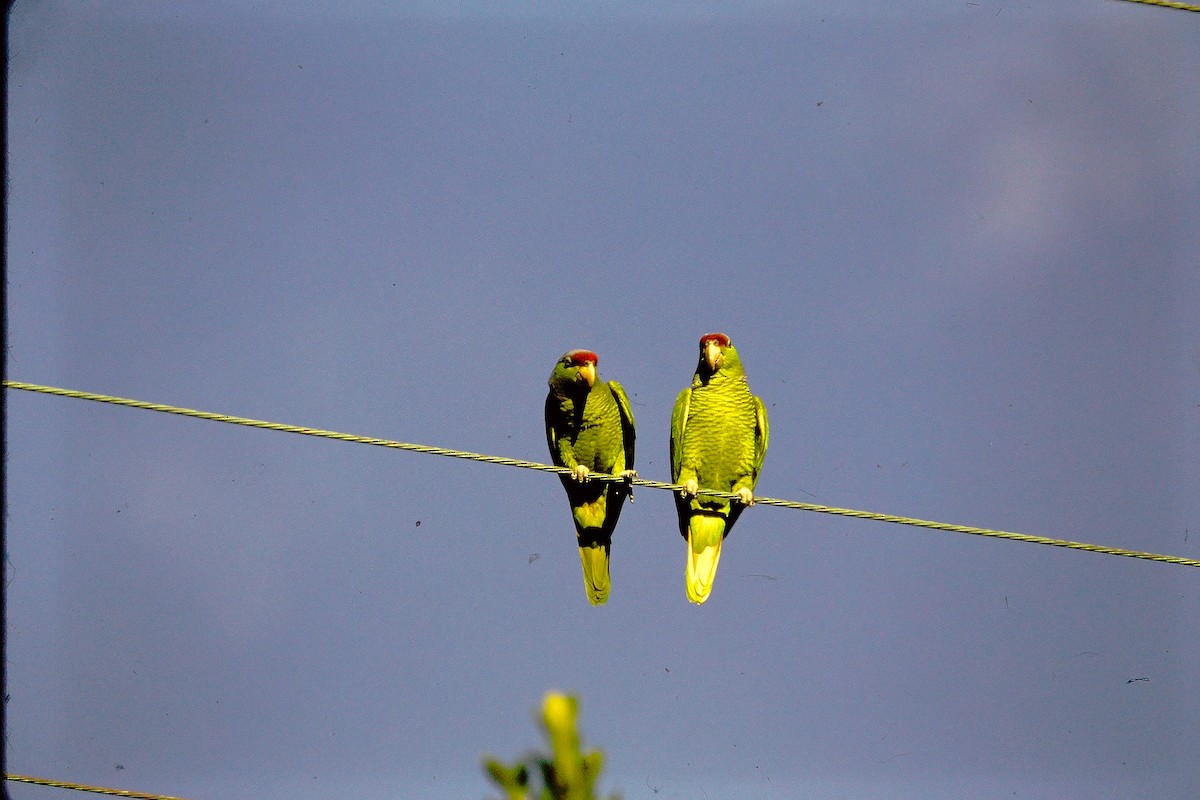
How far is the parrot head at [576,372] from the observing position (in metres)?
6.30

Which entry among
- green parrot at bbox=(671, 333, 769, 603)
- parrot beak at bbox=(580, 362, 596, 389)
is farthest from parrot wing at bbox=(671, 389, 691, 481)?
parrot beak at bbox=(580, 362, 596, 389)

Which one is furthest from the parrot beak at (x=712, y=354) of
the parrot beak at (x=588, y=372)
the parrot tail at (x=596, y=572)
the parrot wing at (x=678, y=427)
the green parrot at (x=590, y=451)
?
the parrot tail at (x=596, y=572)

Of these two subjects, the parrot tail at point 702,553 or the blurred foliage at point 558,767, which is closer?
the blurred foliage at point 558,767

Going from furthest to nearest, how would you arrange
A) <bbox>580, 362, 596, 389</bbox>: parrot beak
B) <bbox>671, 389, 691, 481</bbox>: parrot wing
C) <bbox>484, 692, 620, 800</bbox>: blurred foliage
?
<bbox>671, 389, 691, 481</bbox>: parrot wing
<bbox>580, 362, 596, 389</bbox>: parrot beak
<bbox>484, 692, 620, 800</bbox>: blurred foliage

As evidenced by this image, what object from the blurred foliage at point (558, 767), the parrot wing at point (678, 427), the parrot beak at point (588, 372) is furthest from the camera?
the parrot wing at point (678, 427)

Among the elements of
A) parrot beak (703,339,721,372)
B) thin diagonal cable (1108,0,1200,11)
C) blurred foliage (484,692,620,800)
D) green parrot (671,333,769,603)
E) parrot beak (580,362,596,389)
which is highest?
thin diagonal cable (1108,0,1200,11)

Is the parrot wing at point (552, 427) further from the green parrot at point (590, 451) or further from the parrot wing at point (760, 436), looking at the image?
the parrot wing at point (760, 436)

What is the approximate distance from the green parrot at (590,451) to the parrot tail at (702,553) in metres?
0.51

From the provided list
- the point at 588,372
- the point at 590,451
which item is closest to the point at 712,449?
the point at 590,451

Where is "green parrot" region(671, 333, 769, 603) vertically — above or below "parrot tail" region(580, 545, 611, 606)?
above

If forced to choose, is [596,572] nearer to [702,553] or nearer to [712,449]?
[702,553]

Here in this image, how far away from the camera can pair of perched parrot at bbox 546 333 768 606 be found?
636 centimetres

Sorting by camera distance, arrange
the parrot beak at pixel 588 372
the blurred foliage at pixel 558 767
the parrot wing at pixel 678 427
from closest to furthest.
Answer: the blurred foliage at pixel 558 767
the parrot beak at pixel 588 372
the parrot wing at pixel 678 427

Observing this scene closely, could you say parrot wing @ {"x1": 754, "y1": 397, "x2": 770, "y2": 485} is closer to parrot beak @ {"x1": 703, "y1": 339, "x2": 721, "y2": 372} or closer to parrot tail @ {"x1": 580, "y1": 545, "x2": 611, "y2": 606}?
parrot beak @ {"x1": 703, "y1": 339, "x2": 721, "y2": 372}
